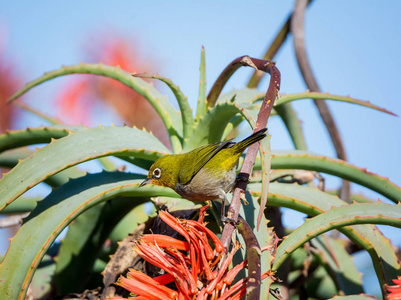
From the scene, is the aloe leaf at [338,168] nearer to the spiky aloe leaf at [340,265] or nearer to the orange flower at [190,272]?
the spiky aloe leaf at [340,265]

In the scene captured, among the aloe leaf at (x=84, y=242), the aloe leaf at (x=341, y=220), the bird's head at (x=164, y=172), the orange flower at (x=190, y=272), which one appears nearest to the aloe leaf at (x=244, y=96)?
the bird's head at (x=164, y=172)

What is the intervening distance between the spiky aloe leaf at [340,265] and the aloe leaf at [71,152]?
88 cm

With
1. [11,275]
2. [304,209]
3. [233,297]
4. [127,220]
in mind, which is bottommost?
[233,297]

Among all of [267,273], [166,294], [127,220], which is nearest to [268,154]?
[267,273]

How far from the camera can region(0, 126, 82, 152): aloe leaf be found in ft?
6.34

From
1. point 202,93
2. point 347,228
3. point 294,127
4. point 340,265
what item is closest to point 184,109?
point 202,93

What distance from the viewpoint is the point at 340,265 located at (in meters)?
2.12

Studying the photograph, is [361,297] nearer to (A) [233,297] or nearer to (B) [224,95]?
(A) [233,297]

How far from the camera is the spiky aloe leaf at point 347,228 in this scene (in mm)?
1591

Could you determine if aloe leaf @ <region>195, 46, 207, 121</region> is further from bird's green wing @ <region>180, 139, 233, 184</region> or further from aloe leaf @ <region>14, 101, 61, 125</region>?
aloe leaf @ <region>14, 101, 61, 125</region>

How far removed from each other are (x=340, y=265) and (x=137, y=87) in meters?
1.21

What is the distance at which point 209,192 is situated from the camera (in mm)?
1882

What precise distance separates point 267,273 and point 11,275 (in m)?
0.75

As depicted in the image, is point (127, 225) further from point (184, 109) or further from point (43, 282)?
point (184, 109)
